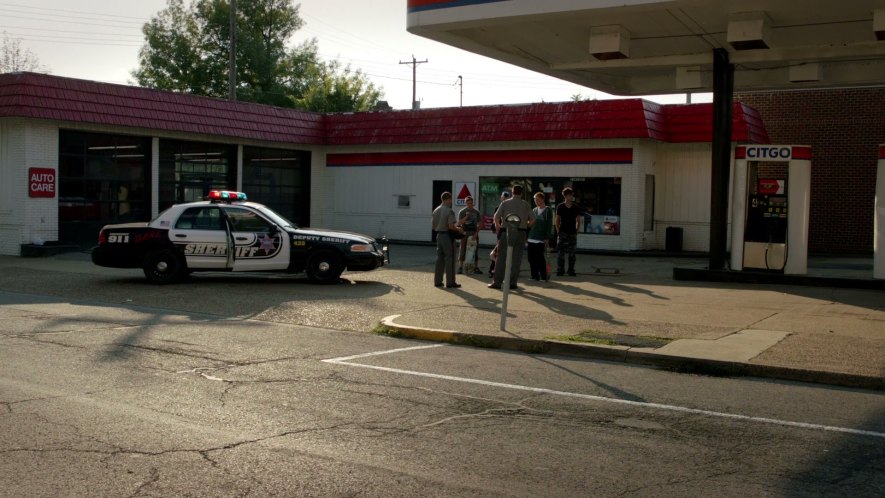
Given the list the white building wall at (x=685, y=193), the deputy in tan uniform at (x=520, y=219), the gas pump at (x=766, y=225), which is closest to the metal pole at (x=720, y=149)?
the gas pump at (x=766, y=225)

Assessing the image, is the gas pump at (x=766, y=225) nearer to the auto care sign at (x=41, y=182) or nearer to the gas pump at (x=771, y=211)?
the gas pump at (x=771, y=211)

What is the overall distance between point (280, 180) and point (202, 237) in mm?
15377

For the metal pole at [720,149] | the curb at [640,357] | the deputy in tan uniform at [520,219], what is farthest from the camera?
the metal pole at [720,149]

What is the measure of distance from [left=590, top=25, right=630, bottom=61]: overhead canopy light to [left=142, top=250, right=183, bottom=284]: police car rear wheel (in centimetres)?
885

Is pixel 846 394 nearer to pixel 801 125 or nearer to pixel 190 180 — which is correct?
pixel 801 125

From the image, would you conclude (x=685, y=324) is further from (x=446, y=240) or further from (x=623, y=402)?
(x=446, y=240)

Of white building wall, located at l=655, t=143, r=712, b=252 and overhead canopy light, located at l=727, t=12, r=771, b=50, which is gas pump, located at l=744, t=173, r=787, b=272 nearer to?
overhead canopy light, located at l=727, t=12, r=771, b=50

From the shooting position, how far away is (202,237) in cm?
1742

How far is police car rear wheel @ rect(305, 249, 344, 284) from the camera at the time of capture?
58.0 ft

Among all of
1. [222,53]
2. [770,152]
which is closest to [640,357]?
[770,152]

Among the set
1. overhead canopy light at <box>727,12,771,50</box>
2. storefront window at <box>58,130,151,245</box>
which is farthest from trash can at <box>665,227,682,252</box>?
storefront window at <box>58,130,151,245</box>

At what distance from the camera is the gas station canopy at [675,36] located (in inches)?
616

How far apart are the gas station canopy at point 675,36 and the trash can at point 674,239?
244 inches

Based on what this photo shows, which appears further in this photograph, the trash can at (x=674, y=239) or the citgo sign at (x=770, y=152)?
the trash can at (x=674, y=239)
